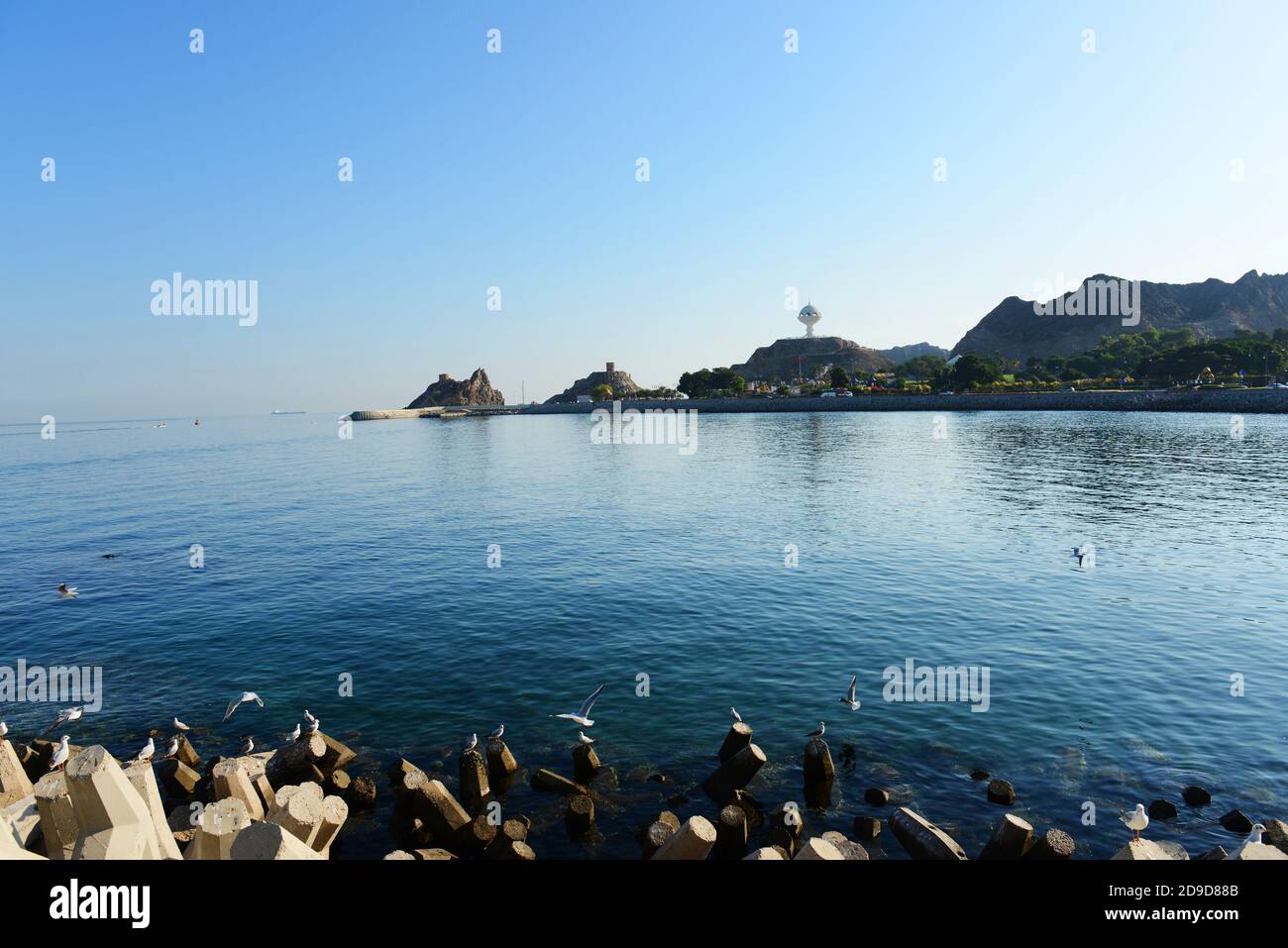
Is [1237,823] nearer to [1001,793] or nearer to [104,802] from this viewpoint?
[1001,793]

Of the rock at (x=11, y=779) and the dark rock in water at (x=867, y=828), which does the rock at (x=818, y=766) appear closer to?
the dark rock in water at (x=867, y=828)

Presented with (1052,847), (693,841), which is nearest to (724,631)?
(1052,847)

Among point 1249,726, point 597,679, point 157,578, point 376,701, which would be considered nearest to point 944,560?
point 1249,726

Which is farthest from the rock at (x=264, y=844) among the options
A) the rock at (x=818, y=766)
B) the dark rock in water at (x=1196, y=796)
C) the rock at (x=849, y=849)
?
A: the dark rock in water at (x=1196, y=796)

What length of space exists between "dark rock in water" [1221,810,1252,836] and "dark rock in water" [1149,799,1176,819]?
88 cm

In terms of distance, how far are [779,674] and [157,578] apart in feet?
115

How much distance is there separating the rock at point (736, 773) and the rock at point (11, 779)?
15.2 m

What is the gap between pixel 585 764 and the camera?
17297 millimetres

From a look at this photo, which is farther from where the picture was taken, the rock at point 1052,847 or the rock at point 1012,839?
the rock at point 1012,839

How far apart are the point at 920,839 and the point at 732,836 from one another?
3.53 m

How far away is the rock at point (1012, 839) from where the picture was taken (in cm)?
1220

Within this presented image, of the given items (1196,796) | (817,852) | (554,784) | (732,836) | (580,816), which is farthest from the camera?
(554,784)

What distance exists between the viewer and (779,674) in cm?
2342

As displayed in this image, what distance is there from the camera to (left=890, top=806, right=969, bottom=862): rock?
1271 cm
